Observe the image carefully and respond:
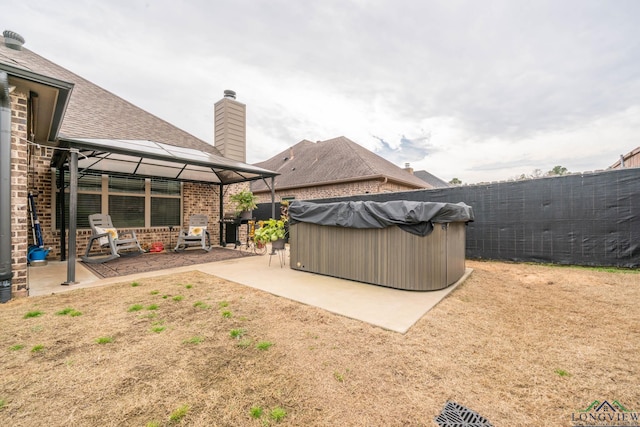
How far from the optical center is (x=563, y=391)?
5.36 ft

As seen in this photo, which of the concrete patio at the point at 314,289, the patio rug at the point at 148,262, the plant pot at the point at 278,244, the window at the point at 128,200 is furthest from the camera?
the window at the point at 128,200

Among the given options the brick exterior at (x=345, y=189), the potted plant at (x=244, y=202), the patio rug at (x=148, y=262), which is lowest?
the patio rug at (x=148, y=262)

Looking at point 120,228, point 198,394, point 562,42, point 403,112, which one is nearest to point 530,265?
point 562,42

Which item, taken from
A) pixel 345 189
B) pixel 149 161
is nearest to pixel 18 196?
pixel 149 161

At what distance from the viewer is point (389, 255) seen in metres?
3.93

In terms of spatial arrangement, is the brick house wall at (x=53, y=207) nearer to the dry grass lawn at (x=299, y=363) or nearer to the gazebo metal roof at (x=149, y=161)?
the gazebo metal roof at (x=149, y=161)

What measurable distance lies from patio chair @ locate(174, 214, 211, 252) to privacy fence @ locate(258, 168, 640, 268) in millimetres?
7303

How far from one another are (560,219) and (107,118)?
1189cm

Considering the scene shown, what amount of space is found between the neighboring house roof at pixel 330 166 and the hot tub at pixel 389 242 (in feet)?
22.4

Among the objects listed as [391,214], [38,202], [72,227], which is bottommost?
[72,227]

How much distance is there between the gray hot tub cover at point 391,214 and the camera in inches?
144

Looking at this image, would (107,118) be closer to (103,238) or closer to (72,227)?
(103,238)

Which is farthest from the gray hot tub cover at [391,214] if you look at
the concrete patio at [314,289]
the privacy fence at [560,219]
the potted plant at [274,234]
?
the privacy fence at [560,219]

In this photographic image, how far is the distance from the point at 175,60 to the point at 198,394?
30.4 ft
